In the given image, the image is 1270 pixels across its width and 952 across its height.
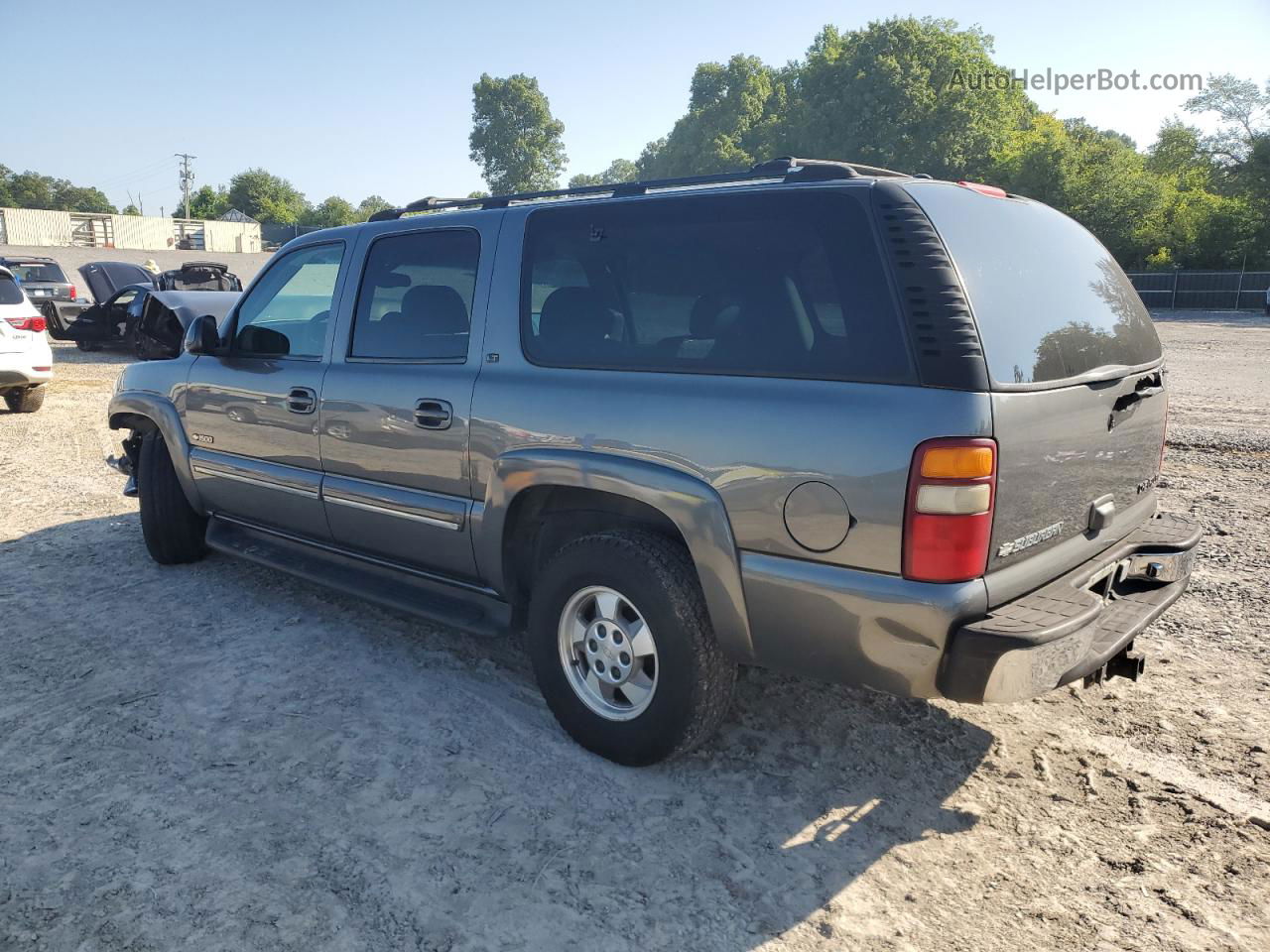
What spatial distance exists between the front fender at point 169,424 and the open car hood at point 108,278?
13.1 meters

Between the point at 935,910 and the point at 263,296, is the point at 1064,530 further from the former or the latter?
the point at 263,296

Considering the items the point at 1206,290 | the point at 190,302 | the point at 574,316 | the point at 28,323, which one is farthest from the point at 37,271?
the point at 1206,290

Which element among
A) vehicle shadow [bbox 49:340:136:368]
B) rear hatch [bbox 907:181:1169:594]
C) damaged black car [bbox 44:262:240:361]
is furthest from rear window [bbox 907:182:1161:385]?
vehicle shadow [bbox 49:340:136:368]

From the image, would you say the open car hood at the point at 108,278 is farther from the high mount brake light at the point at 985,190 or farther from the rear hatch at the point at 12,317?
the high mount brake light at the point at 985,190

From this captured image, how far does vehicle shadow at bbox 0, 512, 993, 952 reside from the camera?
2395mm

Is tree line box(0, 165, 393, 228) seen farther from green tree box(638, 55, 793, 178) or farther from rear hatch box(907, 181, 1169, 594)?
rear hatch box(907, 181, 1169, 594)

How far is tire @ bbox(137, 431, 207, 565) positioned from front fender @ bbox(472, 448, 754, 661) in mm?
2935

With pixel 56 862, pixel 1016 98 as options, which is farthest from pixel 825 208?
pixel 1016 98

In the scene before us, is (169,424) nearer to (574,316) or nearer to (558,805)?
(574,316)

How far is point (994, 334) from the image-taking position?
2455 millimetres

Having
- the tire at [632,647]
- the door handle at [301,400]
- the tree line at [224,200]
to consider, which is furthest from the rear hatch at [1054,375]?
the tree line at [224,200]

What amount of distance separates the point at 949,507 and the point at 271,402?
325 cm

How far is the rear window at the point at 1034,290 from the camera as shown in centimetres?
250

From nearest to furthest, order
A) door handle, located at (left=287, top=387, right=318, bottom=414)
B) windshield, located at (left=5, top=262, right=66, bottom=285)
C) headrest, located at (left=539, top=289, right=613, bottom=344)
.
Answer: headrest, located at (left=539, top=289, right=613, bottom=344) → door handle, located at (left=287, top=387, right=318, bottom=414) → windshield, located at (left=5, top=262, right=66, bottom=285)
